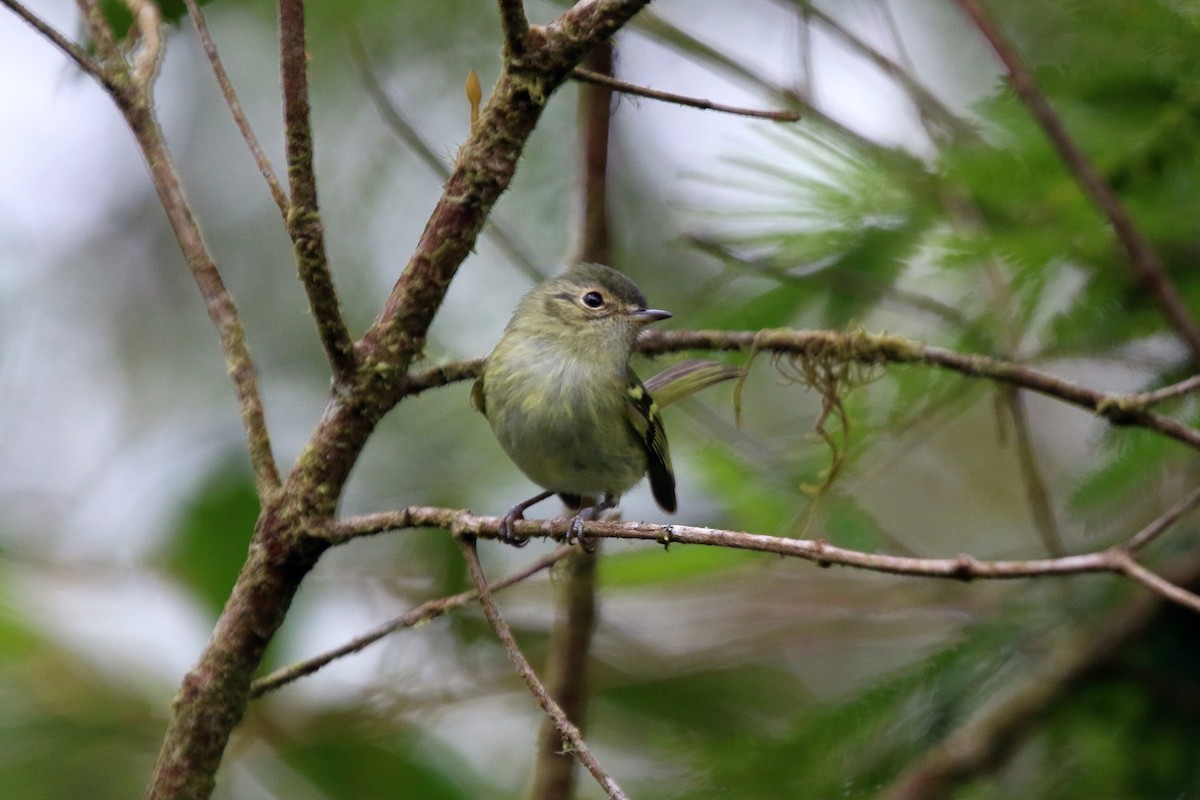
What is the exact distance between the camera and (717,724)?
13.4ft

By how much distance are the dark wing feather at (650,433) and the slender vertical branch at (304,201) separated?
1649 mm

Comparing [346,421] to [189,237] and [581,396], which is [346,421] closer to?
[189,237]

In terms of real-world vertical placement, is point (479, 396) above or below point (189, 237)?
above

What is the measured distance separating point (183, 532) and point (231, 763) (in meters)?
0.72

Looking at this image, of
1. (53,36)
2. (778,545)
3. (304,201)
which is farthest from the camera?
(53,36)

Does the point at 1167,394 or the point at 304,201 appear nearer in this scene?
the point at 304,201

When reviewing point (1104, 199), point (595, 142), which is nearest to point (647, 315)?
point (595, 142)

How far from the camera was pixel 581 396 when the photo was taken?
3.69 m

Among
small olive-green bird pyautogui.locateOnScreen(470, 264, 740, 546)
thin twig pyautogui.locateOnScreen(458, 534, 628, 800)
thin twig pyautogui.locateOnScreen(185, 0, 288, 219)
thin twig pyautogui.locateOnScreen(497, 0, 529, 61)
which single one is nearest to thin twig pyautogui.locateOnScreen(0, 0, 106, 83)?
thin twig pyautogui.locateOnScreen(185, 0, 288, 219)

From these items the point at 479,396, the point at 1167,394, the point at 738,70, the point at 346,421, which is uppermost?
the point at 738,70

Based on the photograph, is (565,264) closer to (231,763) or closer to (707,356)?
(707,356)

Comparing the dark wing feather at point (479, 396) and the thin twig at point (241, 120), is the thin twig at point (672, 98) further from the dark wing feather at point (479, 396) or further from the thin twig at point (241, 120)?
the dark wing feather at point (479, 396)

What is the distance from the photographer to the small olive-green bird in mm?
3619

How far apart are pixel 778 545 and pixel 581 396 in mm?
2034
